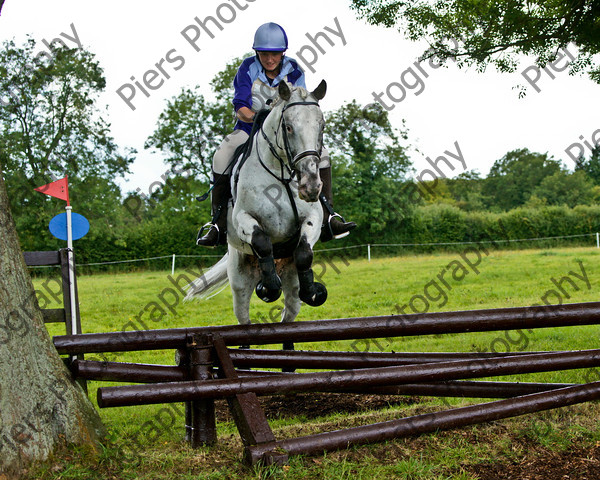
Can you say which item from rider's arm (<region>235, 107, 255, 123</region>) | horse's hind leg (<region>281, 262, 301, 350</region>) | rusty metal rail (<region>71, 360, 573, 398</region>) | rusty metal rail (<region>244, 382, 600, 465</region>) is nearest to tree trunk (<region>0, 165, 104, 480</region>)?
rusty metal rail (<region>71, 360, 573, 398</region>)

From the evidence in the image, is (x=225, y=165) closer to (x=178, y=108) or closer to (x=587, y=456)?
(x=587, y=456)

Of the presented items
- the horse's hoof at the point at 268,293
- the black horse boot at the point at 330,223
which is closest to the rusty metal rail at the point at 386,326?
the horse's hoof at the point at 268,293

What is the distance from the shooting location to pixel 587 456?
2996mm

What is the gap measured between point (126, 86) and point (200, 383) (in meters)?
5.90

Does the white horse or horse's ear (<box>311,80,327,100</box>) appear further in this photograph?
horse's ear (<box>311,80,327,100</box>)

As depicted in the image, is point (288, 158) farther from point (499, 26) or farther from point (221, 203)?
point (499, 26)

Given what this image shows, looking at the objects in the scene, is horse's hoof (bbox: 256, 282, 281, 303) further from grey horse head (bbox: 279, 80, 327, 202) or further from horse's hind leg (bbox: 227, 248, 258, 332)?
horse's hind leg (bbox: 227, 248, 258, 332)

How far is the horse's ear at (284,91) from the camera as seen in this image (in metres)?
3.71

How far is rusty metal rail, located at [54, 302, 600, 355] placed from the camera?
3279mm

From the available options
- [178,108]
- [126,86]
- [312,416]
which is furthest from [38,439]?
[178,108]

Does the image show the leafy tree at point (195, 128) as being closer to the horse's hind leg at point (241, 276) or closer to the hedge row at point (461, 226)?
the hedge row at point (461, 226)

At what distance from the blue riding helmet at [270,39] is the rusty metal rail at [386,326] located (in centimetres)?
216

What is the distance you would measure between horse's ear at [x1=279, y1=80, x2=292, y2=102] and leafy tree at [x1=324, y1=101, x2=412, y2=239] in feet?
70.6

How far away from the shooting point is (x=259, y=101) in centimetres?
457
